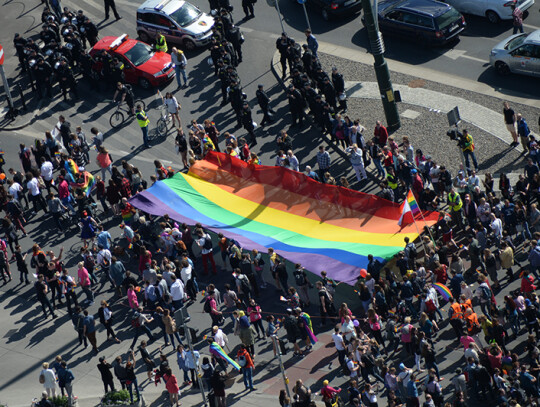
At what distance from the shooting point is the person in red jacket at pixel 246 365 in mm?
26031

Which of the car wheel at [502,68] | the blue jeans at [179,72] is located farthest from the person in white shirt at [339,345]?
the blue jeans at [179,72]

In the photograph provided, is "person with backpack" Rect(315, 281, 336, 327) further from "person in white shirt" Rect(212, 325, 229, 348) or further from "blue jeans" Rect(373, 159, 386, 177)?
"blue jeans" Rect(373, 159, 386, 177)

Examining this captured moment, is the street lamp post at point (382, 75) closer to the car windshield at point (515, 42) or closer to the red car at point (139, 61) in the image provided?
the car windshield at point (515, 42)

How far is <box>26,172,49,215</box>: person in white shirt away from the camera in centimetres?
3350

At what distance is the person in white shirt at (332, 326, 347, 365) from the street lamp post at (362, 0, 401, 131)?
1213 centimetres

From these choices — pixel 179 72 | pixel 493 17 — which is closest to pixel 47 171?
pixel 179 72

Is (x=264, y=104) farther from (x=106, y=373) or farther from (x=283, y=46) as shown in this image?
(x=106, y=373)

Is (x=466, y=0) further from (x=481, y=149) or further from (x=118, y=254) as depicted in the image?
(x=118, y=254)

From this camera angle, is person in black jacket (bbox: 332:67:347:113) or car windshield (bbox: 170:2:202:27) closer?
person in black jacket (bbox: 332:67:347:113)

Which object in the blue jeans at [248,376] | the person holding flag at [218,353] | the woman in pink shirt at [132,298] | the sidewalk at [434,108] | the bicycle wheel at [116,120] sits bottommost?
the sidewalk at [434,108]

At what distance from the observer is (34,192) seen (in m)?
33.7

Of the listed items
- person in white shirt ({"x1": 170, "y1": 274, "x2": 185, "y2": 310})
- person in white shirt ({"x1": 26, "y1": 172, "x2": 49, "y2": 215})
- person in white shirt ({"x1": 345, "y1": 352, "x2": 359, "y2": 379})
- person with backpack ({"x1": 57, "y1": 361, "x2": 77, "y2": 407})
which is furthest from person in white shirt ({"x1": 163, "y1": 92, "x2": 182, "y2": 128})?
person in white shirt ({"x1": 345, "y1": 352, "x2": 359, "y2": 379})

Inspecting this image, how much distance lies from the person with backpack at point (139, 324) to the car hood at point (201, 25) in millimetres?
15717

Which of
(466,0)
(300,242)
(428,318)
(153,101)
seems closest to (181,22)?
(153,101)
